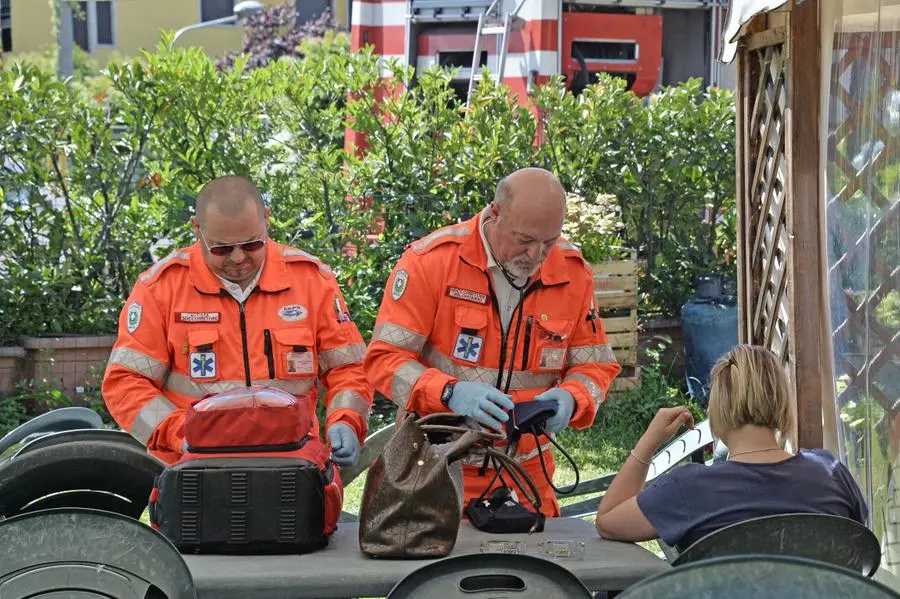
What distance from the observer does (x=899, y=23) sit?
13.0 ft

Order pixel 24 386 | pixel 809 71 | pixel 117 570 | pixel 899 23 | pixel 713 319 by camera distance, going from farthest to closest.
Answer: pixel 713 319 → pixel 24 386 → pixel 809 71 → pixel 899 23 → pixel 117 570

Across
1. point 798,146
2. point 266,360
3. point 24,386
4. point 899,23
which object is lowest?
point 24,386

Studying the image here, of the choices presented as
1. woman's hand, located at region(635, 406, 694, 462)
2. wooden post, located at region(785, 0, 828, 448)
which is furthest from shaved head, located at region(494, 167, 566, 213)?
wooden post, located at region(785, 0, 828, 448)

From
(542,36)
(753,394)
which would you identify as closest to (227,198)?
(753,394)

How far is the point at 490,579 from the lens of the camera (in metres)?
3.19

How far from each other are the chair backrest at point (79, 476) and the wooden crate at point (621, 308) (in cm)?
445

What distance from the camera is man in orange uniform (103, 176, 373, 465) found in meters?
3.83

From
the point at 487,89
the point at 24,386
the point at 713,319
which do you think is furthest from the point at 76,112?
the point at 713,319

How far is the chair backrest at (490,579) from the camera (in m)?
3.11

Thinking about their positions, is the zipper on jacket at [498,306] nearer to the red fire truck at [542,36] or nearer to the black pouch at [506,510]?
the black pouch at [506,510]

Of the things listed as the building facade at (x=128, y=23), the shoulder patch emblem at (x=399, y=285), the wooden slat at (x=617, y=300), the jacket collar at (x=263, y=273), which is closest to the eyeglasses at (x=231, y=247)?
the jacket collar at (x=263, y=273)

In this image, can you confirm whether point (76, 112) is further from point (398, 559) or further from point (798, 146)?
point (398, 559)

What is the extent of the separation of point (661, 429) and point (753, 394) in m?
0.34

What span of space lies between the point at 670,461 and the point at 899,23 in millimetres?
1849
